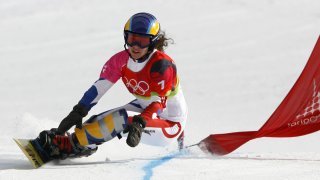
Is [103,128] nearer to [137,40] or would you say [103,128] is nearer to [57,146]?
[57,146]

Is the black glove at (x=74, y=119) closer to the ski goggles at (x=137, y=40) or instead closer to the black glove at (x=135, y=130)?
the black glove at (x=135, y=130)

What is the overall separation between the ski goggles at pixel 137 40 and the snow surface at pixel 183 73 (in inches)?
34.5

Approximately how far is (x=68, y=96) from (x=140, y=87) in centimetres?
420

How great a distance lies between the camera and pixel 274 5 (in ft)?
43.0

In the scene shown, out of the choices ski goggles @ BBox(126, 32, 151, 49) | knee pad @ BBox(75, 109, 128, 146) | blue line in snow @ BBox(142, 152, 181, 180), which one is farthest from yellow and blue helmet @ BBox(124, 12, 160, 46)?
blue line in snow @ BBox(142, 152, 181, 180)

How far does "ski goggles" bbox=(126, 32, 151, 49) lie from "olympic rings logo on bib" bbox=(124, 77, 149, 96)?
12.5 inches

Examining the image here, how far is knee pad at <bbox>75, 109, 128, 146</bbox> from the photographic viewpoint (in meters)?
5.04

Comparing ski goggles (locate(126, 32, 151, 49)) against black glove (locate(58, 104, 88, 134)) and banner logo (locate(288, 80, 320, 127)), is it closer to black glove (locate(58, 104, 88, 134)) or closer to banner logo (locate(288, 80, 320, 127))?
black glove (locate(58, 104, 88, 134))

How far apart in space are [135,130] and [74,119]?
589 mm

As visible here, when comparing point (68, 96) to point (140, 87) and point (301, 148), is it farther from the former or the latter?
point (140, 87)

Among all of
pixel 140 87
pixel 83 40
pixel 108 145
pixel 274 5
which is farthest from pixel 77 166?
pixel 274 5

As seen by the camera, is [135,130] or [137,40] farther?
[137,40]

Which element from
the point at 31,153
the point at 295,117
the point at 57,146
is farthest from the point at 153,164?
the point at 295,117

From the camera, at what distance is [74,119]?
202 inches
